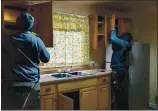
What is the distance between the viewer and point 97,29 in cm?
200

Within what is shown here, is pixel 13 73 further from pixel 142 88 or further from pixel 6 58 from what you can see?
pixel 142 88

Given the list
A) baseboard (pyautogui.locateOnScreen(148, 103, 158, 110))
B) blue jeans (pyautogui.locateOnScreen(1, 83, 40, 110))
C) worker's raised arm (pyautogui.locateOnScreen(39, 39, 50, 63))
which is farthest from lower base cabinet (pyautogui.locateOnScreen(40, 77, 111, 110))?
baseboard (pyautogui.locateOnScreen(148, 103, 158, 110))

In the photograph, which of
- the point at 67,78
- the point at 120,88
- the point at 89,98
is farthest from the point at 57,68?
the point at 120,88

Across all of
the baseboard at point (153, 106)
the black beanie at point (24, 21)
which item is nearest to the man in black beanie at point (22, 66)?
the black beanie at point (24, 21)

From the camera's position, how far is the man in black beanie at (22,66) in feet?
5.14

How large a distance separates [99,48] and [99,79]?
1.09 ft

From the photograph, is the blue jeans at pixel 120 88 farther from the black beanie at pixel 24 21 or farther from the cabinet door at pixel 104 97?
the black beanie at pixel 24 21

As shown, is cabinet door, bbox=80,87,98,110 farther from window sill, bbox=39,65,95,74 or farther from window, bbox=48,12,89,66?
window, bbox=48,12,89,66

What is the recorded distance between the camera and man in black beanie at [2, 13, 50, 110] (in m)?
1.57

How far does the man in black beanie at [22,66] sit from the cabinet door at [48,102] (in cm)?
10

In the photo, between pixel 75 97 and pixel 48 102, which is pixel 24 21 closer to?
pixel 48 102

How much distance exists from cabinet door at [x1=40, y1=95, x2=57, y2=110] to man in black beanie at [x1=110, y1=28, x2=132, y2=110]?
64cm

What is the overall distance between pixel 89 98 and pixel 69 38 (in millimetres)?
655

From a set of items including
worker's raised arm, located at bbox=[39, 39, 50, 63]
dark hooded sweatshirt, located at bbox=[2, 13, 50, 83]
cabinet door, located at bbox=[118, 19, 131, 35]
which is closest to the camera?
dark hooded sweatshirt, located at bbox=[2, 13, 50, 83]
